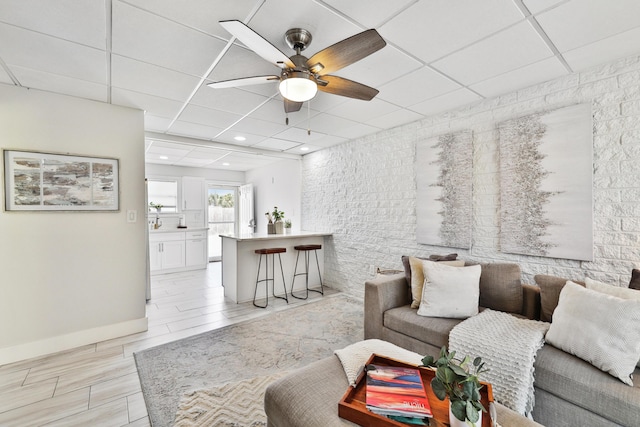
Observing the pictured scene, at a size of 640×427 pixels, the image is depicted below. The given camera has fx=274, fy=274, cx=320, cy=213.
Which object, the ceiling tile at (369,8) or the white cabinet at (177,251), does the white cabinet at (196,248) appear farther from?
the ceiling tile at (369,8)

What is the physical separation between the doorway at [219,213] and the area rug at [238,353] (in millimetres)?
4603

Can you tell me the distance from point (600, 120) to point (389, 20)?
201 centimetres

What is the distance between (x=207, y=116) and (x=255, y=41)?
2.14 metres

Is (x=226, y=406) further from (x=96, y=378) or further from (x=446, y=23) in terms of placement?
(x=446, y=23)

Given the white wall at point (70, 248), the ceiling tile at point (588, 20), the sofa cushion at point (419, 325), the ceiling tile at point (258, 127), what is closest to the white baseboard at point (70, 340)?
the white wall at point (70, 248)

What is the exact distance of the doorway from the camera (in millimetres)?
7605

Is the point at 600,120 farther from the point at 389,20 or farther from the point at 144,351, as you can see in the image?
the point at 144,351

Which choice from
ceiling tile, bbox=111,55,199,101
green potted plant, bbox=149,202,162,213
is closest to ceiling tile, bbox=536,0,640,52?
ceiling tile, bbox=111,55,199,101

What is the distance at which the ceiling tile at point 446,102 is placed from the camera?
9.28ft

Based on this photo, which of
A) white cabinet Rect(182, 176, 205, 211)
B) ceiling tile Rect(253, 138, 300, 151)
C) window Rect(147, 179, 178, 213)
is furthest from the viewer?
white cabinet Rect(182, 176, 205, 211)

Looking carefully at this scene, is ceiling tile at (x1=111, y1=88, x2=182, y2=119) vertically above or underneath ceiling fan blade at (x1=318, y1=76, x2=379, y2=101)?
above

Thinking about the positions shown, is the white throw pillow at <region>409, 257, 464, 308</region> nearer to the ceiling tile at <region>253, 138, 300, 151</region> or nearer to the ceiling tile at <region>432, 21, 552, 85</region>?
the ceiling tile at <region>432, 21, 552, 85</region>

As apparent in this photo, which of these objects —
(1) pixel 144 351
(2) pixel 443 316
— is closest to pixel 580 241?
(2) pixel 443 316

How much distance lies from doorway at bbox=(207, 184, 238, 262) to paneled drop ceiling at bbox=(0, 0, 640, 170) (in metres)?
4.55
